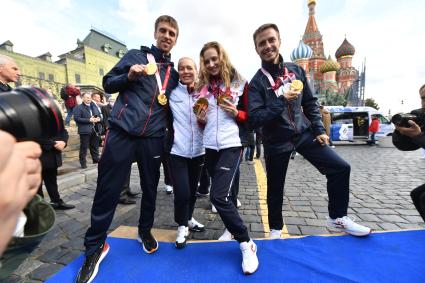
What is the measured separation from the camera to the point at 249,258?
83.4 inches

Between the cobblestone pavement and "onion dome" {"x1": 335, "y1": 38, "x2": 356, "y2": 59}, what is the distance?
48949mm

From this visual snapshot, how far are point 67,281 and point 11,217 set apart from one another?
1826mm

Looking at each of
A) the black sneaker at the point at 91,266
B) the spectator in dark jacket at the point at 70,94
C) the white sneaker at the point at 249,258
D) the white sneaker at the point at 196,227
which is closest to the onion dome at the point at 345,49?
the spectator in dark jacket at the point at 70,94

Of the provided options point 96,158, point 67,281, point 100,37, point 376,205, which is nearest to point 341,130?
point 376,205

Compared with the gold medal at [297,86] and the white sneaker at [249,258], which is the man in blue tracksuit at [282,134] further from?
the white sneaker at [249,258]

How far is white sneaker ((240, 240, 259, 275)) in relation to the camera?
6.69 feet

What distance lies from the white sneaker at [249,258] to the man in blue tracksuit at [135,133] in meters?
0.96

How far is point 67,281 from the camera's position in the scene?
202cm

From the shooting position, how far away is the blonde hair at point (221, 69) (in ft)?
8.04

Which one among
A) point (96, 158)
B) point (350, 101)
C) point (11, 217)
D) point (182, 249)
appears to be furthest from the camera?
point (350, 101)

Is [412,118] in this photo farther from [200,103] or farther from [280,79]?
[200,103]

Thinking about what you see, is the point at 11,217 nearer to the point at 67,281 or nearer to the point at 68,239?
the point at 67,281

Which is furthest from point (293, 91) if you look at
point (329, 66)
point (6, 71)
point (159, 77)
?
point (329, 66)

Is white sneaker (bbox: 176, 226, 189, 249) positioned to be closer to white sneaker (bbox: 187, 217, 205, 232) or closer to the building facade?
white sneaker (bbox: 187, 217, 205, 232)
